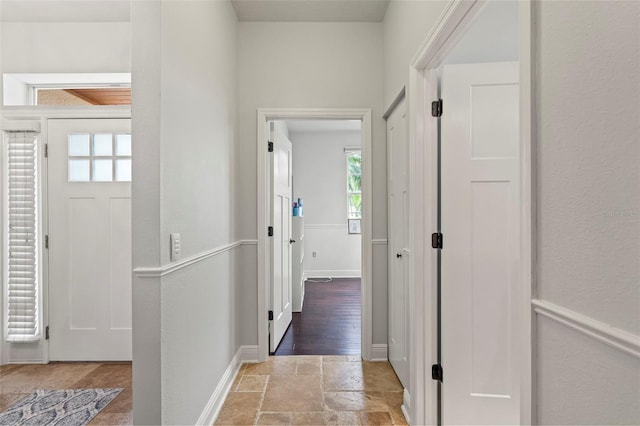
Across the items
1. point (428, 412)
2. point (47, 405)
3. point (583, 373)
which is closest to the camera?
point (583, 373)

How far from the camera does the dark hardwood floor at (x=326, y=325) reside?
3111 mm

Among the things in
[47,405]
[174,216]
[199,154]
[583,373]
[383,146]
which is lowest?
[47,405]

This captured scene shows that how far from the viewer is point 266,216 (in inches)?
114

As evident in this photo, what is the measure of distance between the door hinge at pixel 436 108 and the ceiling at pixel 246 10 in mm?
1244

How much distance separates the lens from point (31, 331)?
277 cm

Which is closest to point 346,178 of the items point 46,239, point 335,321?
point 335,321

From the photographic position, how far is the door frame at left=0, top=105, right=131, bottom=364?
2762 mm

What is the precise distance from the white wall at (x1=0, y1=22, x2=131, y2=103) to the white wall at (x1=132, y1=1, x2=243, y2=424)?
3.85 feet

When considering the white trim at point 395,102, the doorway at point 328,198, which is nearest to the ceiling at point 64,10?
the white trim at point 395,102

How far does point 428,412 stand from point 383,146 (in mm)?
1954

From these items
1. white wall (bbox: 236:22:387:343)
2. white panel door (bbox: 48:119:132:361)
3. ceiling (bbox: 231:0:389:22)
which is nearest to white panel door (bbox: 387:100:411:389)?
white wall (bbox: 236:22:387:343)

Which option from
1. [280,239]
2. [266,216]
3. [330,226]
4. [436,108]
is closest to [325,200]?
[330,226]

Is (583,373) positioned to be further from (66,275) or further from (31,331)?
(31,331)

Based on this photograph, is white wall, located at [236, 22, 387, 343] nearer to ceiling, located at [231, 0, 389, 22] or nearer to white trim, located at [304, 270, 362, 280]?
ceiling, located at [231, 0, 389, 22]
